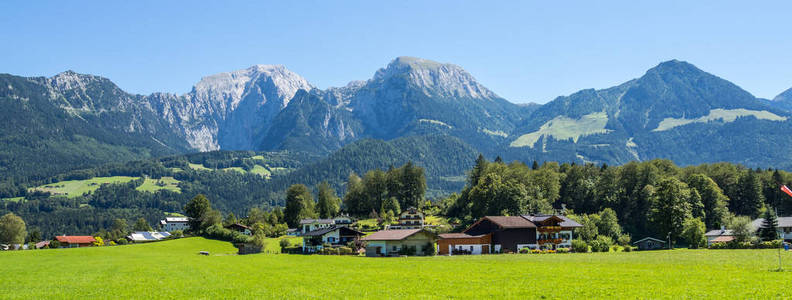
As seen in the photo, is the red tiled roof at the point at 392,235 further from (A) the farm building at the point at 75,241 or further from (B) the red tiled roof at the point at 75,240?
(B) the red tiled roof at the point at 75,240

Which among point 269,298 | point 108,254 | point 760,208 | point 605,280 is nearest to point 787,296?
point 605,280

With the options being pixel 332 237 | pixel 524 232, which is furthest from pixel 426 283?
pixel 332 237

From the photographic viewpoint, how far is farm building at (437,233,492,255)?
90.6 metres

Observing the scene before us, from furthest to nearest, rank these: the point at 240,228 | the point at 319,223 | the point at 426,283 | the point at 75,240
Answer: the point at 75,240 → the point at 319,223 → the point at 240,228 → the point at 426,283

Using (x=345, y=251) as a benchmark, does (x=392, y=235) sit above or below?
above

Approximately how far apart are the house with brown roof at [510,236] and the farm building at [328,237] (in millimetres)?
23825

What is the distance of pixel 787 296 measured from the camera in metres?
28.2

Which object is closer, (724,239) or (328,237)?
(724,239)

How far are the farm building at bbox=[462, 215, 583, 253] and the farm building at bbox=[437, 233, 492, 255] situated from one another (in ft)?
8.37

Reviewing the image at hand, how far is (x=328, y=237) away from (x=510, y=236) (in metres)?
34.3

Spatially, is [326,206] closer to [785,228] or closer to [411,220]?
[411,220]

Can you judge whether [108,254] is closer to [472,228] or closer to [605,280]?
[472,228]

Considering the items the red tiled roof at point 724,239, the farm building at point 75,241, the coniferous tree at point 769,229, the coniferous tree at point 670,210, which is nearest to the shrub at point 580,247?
the coniferous tree at point 670,210

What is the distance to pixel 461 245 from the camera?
3588 inches
